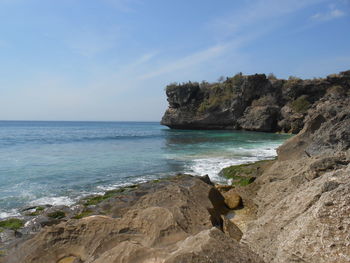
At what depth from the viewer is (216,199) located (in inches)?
295

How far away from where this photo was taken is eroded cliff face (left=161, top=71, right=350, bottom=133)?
5684 centimetres

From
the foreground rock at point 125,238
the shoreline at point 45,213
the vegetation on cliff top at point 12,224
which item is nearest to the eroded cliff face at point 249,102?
the shoreline at point 45,213

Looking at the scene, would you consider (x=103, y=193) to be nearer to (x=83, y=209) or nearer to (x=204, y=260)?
(x=83, y=209)

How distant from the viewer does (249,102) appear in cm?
6309

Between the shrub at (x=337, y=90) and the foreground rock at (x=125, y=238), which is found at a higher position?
the shrub at (x=337, y=90)

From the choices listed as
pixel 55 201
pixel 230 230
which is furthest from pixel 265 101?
pixel 230 230

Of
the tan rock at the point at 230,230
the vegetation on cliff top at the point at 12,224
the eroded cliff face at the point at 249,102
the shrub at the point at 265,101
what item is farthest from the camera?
the shrub at the point at 265,101

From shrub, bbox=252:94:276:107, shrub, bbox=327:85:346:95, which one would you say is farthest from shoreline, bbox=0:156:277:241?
shrub, bbox=327:85:346:95

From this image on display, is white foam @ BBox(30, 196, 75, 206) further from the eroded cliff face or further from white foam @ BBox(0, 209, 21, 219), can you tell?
the eroded cliff face

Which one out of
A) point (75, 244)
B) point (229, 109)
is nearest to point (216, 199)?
point (75, 244)

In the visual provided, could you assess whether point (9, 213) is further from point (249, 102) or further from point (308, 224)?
point (249, 102)

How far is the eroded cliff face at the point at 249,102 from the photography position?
5684cm

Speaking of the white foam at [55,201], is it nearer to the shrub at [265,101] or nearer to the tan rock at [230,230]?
the tan rock at [230,230]

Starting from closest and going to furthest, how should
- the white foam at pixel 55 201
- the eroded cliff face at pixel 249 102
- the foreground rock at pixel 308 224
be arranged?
the foreground rock at pixel 308 224
the white foam at pixel 55 201
the eroded cliff face at pixel 249 102
